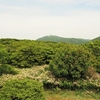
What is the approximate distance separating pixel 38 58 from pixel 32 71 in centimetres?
110

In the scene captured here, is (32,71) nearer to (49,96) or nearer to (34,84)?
(49,96)

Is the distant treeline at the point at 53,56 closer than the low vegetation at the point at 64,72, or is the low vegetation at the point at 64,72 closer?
the low vegetation at the point at 64,72

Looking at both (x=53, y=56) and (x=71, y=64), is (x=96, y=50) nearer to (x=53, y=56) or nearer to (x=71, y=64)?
(x=71, y=64)

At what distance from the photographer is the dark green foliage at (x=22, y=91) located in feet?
18.8

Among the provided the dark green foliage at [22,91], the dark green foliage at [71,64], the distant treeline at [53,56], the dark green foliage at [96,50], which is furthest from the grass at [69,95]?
the dark green foliage at [22,91]

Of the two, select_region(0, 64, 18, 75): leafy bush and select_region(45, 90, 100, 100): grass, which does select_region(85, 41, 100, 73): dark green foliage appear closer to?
select_region(45, 90, 100, 100): grass

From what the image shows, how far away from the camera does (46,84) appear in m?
8.54

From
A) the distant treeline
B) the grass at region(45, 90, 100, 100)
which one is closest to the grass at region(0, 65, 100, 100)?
the grass at region(45, 90, 100, 100)

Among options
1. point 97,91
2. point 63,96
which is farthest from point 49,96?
point 97,91

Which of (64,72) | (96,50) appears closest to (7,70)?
(64,72)

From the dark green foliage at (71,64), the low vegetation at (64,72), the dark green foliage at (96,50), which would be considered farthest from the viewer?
the dark green foliage at (96,50)

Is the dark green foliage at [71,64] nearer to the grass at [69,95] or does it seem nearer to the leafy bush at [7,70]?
the grass at [69,95]

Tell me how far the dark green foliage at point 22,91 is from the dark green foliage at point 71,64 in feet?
8.99

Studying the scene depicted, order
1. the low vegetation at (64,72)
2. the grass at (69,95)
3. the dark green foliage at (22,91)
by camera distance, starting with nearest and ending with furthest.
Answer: the dark green foliage at (22,91)
the grass at (69,95)
the low vegetation at (64,72)
